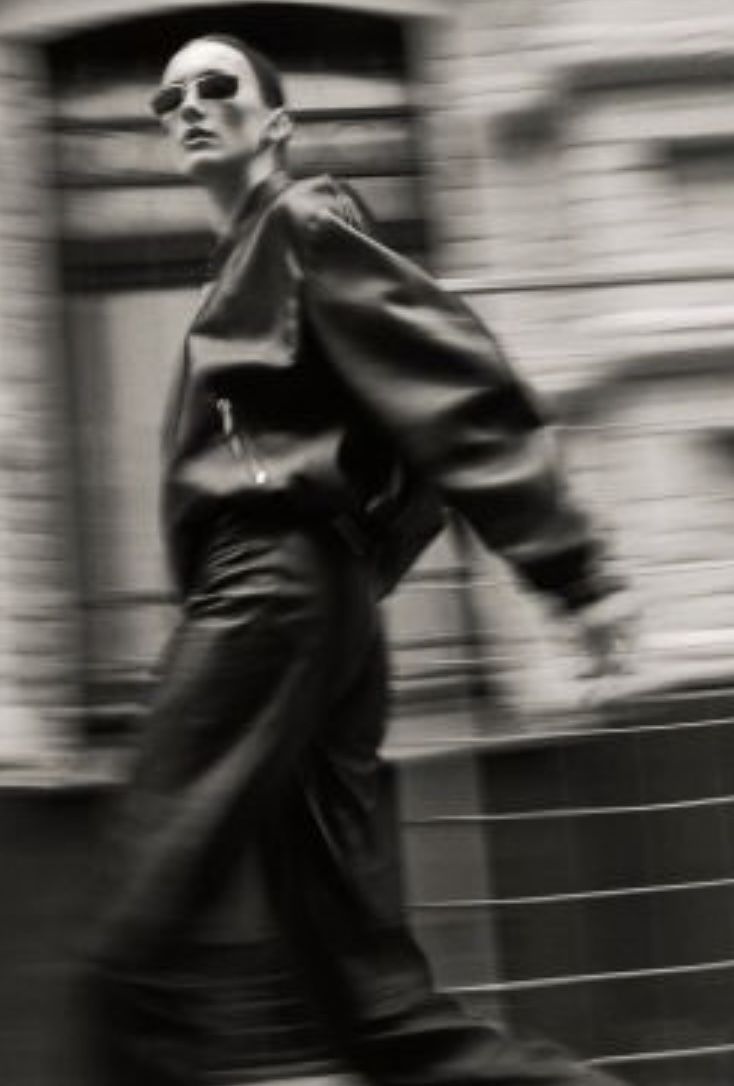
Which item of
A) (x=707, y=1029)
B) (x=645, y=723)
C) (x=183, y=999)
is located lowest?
(x=707, y=1029)

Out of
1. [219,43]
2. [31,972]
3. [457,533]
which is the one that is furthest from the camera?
[31,972]

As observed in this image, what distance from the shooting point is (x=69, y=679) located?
5.51 metres

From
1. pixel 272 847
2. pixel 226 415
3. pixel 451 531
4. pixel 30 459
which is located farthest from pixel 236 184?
pixel 30 459

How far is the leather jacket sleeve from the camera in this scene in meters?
3.29

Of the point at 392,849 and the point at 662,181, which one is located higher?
the point at 662,181

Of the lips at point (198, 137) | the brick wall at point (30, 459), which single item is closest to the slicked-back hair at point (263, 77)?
the lips at point (198, 137)

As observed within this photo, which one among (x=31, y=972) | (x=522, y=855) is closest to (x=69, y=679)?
(x=31, y=972)

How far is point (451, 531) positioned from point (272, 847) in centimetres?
183

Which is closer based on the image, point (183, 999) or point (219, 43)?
point (183, 999)

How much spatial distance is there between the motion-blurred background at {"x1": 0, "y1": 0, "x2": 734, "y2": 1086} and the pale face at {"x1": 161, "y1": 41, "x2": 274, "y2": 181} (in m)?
1.74

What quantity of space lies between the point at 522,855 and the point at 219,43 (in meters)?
2.18

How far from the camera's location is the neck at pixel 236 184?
355 centimetres

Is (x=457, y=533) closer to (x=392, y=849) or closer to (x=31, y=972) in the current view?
(x=392, y=849)

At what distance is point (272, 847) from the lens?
346cm
